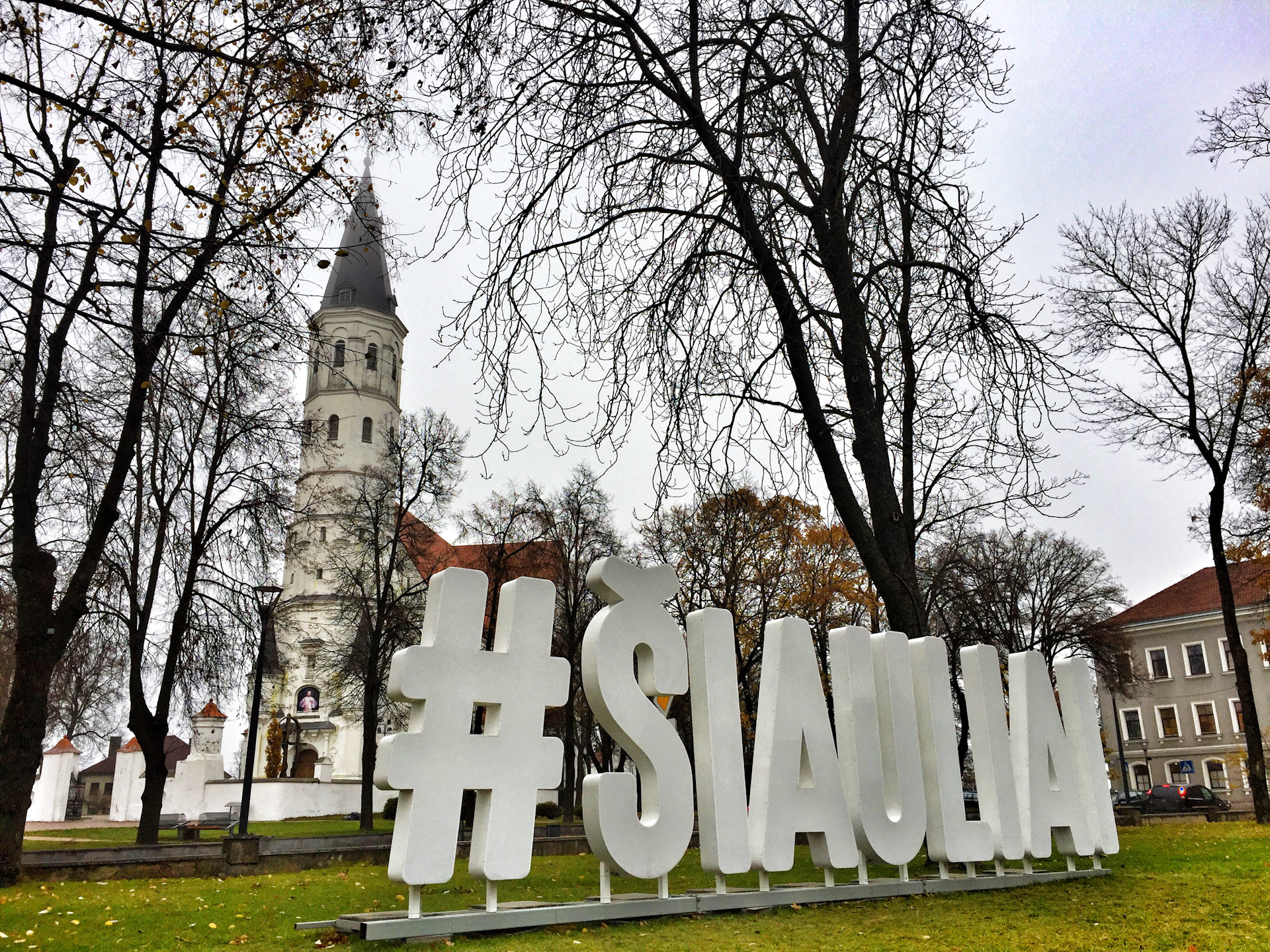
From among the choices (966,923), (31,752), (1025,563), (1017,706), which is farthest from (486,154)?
(1025,563)

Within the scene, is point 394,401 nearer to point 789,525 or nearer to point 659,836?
point 789,525

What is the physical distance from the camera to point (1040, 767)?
1013cm

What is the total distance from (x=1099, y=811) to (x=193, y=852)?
44.7 ft

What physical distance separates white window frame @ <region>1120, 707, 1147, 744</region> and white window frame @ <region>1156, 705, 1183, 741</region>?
2.29 ft

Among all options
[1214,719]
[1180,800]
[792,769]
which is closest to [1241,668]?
[792,769]

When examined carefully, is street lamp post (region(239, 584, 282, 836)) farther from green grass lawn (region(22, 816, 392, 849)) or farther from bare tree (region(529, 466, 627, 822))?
bare tree (region(529, 466, 627, 822))

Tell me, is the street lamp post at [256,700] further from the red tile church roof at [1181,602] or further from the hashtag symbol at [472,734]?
the red tile church roof at [1181,602]

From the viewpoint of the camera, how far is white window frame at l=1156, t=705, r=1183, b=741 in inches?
1901

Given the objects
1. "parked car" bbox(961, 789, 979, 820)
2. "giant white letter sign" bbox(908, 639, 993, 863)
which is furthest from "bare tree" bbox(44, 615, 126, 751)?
"parked car" bbox(961, 789, 979, 820)

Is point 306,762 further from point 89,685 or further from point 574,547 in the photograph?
point 574,547

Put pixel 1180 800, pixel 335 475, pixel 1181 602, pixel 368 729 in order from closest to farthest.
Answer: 1. pixel 368 729
2. pixel 1180 800
3. pixel 1181 602
4. pixel 335 475

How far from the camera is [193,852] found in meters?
15.5

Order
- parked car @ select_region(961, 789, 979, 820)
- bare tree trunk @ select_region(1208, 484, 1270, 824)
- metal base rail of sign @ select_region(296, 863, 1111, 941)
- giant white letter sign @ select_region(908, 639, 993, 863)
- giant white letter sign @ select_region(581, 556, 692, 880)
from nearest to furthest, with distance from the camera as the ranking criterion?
metal base rail of sign @ select_region(296, 863, 1111, 941) < giant white letter sign @ select_region(581, 556, 692, 880) < giant white letter sign @ select_region(908, 639, 993, 863) < bare tree trunk @ select_region(1208, 484, 1270, 824) < parked car @ select_region(961, 789, 979, 820)

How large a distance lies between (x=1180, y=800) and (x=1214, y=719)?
16.0m
